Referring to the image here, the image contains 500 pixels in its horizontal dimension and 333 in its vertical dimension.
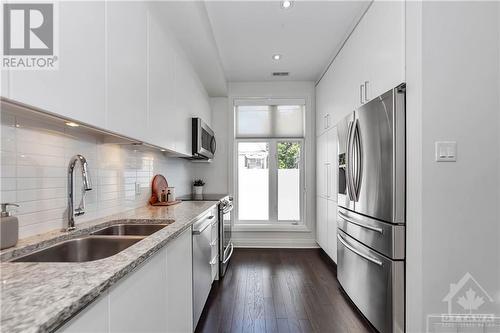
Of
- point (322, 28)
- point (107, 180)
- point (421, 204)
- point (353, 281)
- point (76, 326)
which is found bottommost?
point (353, 281)

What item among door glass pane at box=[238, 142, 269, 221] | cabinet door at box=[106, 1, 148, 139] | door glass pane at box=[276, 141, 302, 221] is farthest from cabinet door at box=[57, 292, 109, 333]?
door glass pane at box=[276, 141, 302, 221]

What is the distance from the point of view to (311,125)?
4156 mm

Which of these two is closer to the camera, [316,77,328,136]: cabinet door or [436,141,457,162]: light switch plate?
[436,141,457,162]: light switch plate

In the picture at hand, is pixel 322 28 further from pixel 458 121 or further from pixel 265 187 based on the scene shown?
pixel 265 187

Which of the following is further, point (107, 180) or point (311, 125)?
point (311, 125)

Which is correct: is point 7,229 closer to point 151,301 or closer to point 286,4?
point 151,301

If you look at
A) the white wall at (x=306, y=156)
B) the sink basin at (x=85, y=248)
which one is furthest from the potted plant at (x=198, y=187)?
the sink basin at (x=85, y=248)

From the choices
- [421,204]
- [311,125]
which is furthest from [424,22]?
[311,125]

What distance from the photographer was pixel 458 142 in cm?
152

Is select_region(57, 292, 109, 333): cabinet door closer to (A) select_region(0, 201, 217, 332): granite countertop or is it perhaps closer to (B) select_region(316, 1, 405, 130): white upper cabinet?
(A) select_region(0, 201, 217, 332): granite countertop

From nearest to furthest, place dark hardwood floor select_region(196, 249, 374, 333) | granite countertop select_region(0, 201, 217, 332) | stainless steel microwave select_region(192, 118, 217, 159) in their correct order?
1. granite countertop select_region(0, 201, 217, 332)
2. dark hardwood floor select_region(196, 249, 374, 333)
3. stainless steel microwave select_region(192, 118, 217, 159)

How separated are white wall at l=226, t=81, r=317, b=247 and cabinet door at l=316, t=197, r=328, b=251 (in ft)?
0.67

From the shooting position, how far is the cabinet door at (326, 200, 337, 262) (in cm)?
308

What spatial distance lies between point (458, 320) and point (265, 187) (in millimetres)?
3021
